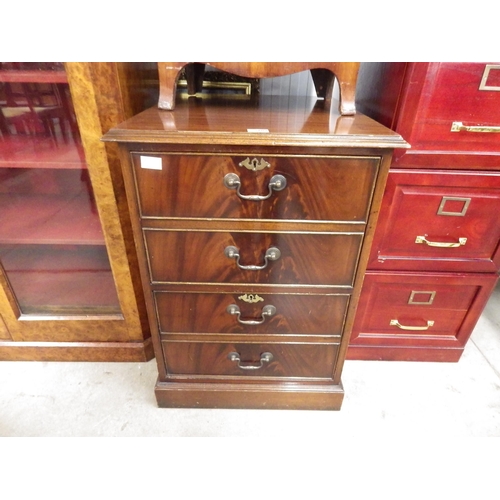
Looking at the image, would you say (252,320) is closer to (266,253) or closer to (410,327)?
(266,253)

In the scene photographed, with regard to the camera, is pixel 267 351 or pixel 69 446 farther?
pixel 267 351

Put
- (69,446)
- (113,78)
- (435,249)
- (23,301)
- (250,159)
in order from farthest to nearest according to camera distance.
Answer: (23,301) < (435,249) < (113,78) < (250,159) < (69,446)

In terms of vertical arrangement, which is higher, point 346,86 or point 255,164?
point 346,86

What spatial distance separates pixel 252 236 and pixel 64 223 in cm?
65

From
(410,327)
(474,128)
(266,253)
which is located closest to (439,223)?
(474,128)

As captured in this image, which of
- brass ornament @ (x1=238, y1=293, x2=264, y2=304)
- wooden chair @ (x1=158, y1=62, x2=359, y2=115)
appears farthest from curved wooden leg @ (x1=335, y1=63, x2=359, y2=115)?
brass ornament @ (x1=238, y1=293, x2=264, y2=304)

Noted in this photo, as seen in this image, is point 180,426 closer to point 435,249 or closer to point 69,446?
point 69,446

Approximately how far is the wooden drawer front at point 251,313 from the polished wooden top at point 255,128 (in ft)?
1.24

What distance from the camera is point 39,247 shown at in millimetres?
1090

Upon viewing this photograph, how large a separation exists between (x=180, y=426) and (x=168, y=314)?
1.27 feet

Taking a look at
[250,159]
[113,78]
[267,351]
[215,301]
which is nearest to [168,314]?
[215,301]

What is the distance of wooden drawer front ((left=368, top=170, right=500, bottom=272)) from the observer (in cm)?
86

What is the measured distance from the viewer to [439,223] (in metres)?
0.92

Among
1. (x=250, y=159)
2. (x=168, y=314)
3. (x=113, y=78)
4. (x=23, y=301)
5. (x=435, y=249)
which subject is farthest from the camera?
(x=23, y=301)
